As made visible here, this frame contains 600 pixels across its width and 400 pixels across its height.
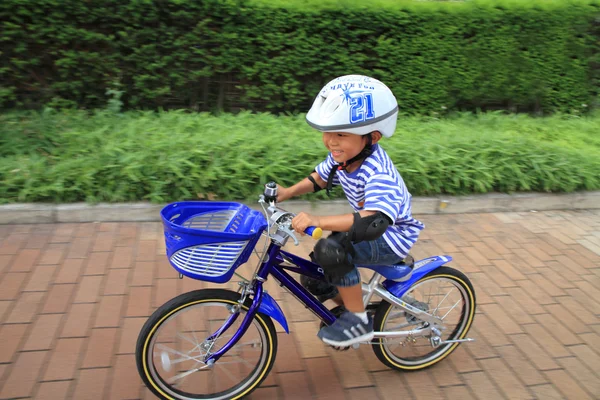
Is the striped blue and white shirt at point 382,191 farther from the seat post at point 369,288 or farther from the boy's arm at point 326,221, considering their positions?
the seat post at point 369,288

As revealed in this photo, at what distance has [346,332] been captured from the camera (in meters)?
2.55

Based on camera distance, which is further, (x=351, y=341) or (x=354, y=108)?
(x=351, y=341)

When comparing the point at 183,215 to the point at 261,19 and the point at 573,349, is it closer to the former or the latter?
the point at 573,349

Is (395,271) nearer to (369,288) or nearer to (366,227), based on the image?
(369,288)

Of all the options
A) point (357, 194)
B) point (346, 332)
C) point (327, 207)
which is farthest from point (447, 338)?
point (327, 207)

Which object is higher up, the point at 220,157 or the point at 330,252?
the point at 330,252

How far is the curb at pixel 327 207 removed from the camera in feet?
14.0

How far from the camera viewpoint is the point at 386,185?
7.43ft

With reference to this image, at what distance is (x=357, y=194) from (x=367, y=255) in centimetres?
31

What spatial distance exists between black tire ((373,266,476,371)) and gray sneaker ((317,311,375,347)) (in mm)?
196

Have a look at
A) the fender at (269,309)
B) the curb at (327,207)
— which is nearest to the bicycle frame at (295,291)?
the fender at (269,309)

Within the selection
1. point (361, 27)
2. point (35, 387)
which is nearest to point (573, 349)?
point (35, 387)

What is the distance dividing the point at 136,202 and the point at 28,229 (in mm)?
908

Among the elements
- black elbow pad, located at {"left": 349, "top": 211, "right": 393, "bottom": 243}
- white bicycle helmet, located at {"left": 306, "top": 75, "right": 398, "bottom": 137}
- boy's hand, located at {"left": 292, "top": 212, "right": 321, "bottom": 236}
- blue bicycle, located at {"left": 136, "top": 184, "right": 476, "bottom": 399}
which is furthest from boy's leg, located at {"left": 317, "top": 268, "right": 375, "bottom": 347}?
white bicycle helmet, located at {"left": 306, "top": 75, "right": 398, "bottom": 137}
